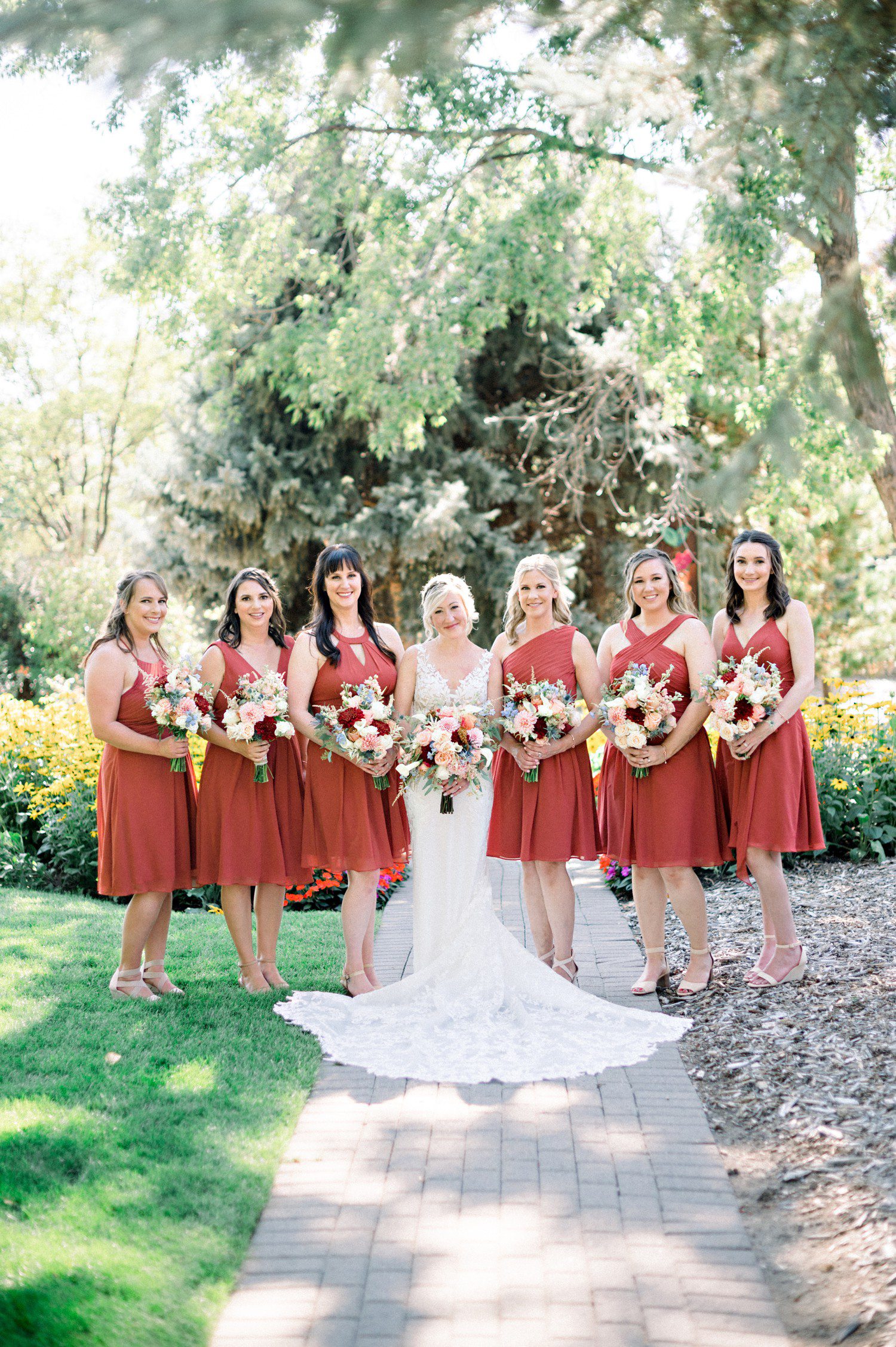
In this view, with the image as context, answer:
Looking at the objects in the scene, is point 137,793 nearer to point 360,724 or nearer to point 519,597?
point 360,724

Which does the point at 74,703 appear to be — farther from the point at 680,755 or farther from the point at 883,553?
the point at 883,553

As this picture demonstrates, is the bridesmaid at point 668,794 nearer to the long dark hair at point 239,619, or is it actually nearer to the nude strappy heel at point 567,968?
the nude strappy heel at point 567,968

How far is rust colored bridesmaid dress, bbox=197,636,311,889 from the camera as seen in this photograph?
5742 millimetres

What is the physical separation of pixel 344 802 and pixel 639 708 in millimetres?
1595

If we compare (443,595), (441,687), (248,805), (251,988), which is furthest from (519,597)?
(251,988)

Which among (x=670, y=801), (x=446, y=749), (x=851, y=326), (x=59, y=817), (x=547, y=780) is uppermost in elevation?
(x=851, y=326)

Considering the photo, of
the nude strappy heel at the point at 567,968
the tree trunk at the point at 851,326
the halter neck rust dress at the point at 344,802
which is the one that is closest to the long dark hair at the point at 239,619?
the halter neck rust dress at the point at 344,802

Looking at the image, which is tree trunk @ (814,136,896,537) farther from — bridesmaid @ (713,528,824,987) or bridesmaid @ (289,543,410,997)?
bridesmaid @ (289,543,410,997)

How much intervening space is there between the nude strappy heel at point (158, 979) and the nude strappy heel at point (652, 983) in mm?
Answer: 2363

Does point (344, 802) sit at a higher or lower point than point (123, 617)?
lower

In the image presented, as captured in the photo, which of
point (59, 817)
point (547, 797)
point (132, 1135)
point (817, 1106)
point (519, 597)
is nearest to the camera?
point (132, 1135)

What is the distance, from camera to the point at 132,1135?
3.89 meters

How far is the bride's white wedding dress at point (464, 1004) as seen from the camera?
4.81 m

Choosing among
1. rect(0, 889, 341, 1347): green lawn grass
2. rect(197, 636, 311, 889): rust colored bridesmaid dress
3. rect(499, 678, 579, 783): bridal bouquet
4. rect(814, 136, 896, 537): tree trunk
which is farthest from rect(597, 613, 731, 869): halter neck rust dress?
rect(814, 136, 896, 537): tree trunk
